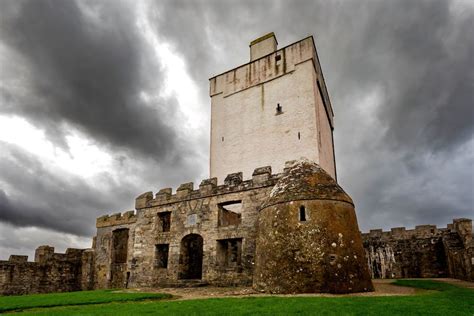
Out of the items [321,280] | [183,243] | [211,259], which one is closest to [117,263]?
[183,243]

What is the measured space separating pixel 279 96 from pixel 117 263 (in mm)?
15577

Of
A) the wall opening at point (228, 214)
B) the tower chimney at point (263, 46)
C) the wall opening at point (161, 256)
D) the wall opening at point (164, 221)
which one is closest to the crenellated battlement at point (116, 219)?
the wall opening at point (164, 221)

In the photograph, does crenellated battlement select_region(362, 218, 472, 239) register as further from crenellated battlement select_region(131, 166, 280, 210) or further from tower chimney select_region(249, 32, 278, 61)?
tower chimney select_region(249, 32, 278, 61)

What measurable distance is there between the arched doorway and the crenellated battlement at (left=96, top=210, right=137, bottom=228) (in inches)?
238

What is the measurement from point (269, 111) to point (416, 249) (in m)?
12.5

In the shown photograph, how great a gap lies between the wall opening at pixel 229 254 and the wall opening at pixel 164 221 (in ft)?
13.4

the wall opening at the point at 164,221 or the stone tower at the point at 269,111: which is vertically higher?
the stone tower at the point at 269,111

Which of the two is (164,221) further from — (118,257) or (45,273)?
(45,273)

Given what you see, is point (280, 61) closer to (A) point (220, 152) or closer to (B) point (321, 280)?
(A) point (220, 152)

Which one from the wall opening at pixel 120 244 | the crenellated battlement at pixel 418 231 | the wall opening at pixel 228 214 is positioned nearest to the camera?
the wall opening at pixel 228 214

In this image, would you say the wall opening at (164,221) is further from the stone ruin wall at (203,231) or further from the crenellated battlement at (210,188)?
the crenellated battlement at (210,188)

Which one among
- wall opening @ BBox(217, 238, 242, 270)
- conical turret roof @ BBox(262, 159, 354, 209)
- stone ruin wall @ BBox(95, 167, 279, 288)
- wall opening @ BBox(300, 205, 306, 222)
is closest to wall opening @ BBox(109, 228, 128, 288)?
stone ruin wall @ BBox(95, 167, 279, 288)

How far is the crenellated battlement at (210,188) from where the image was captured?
16266 mm

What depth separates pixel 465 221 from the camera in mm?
19312
